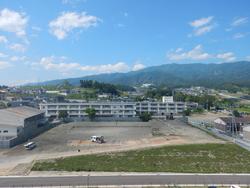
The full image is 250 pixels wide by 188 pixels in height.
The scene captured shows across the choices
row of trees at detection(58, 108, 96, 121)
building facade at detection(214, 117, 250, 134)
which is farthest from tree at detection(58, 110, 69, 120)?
building facade at detection(214, 117, 250, 134)

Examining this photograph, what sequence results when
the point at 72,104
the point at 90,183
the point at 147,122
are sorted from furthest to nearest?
the point at 72,104 < the point at 147,122 < the point at 90,183

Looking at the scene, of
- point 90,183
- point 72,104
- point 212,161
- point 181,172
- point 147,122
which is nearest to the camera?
point 90,183

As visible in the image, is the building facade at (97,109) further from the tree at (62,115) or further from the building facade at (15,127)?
the building facade at (15,127)

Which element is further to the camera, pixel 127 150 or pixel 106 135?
pixel 106 135

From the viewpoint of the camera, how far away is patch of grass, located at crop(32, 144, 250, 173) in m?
26.0

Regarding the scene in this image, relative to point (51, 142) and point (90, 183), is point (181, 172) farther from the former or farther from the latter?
point (51, 142)

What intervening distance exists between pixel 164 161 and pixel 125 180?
7509 millimetres

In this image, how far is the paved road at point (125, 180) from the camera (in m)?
21.7

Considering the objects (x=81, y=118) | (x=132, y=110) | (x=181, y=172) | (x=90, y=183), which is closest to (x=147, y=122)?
(x=132, y=110)

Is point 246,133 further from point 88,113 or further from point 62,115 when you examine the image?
point 62,115

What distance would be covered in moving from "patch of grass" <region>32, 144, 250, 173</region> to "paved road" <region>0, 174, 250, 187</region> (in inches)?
74.9

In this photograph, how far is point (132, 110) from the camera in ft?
245

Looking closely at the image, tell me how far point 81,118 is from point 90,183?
47.3 m

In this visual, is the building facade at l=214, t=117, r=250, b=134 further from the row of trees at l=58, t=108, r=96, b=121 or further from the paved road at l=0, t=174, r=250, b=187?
the row of trees at l=58, t=108, r=96, b=121
